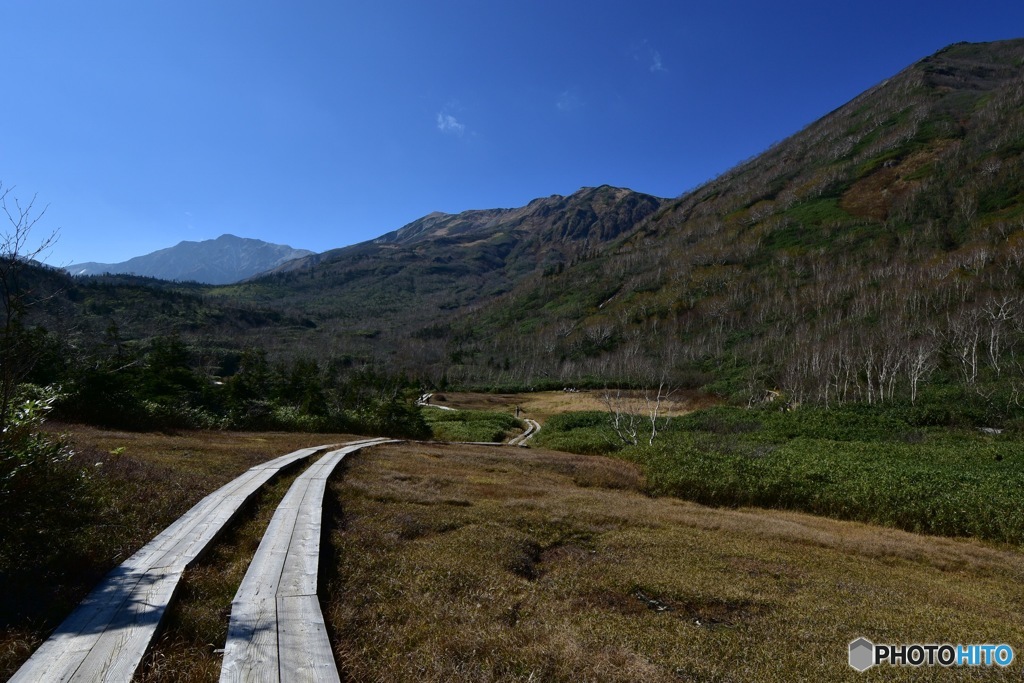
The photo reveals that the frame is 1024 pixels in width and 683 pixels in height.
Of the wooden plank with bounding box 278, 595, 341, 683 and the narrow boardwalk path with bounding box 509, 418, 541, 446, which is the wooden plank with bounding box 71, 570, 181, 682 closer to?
the wooden plank with bounding box 278, 595, 341, 683

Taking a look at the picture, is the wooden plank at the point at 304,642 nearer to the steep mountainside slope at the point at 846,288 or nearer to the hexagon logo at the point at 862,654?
the hexagon logo at the point at 862,654

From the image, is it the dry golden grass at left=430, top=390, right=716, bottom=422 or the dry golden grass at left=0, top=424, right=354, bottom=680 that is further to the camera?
the dry golden grass at left=430, top=390, right=716, bottom=422

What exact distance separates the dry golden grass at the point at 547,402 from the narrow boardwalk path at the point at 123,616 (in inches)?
2266

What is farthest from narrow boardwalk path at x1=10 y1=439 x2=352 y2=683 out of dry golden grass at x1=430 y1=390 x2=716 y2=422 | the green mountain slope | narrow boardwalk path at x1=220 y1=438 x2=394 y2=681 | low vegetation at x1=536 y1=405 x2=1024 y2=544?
dry golden grass at x1=430 y1=390 x2=716 y2=422

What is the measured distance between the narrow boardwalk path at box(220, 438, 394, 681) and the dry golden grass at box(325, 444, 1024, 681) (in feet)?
1.25

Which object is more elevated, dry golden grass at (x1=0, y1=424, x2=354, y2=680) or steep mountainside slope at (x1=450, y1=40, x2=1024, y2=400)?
steep mountainside slope at (x1=450, y1=40, x2=1024, y2=400)

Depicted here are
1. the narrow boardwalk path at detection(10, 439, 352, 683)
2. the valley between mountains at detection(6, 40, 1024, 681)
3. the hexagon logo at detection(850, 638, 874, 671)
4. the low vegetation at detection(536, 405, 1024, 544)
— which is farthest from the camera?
the low vegetation at detection(536, 405, 1024, 544)

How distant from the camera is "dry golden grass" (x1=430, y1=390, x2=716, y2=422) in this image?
70.6 m

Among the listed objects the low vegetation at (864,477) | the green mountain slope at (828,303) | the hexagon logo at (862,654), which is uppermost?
the green mountain slope at (828,303)

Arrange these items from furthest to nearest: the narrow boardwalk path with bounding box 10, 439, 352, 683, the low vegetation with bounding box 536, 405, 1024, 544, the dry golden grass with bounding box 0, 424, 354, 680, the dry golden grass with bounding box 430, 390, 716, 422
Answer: the dry golden grass with bounding box 430, 390, 716, 422, the low vegetation with bounding box 536, 405, 1024, 544, the dry golden grass with bounding box 0, 424, 354, 680, the narrow boardwalk path with bounding box 10, 439, 352, 683

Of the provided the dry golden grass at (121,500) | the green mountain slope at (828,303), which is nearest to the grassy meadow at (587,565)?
the dry golden grass at (121,500)

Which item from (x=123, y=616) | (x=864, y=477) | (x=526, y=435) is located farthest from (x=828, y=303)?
(x=123, y=616)

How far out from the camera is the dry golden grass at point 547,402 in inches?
2781

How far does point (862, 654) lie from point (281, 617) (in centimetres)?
772
